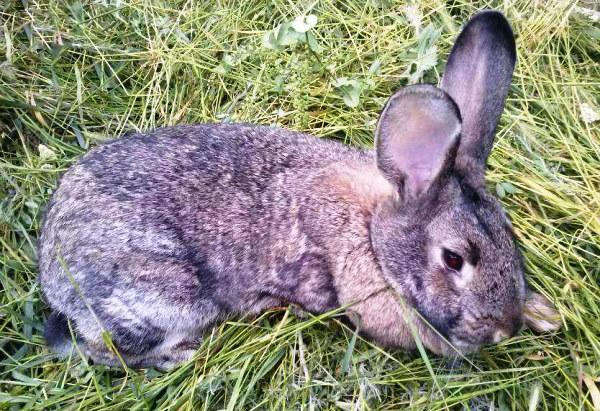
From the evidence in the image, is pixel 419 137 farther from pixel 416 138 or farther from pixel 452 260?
pixel 452 260

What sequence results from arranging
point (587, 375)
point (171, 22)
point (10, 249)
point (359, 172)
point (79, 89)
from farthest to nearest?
1. point (171, 22)
2. point (79, 89)
3. point (10, 249)
4. point (359, 172)
5. point (587, 375)

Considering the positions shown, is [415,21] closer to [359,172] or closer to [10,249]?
[359,172]

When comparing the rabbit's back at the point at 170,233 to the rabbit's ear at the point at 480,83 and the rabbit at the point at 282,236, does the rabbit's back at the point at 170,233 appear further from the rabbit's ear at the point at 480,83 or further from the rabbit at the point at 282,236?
the rabbit's ear at the point at 480,83

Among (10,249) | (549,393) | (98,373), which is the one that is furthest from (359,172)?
(10,249)

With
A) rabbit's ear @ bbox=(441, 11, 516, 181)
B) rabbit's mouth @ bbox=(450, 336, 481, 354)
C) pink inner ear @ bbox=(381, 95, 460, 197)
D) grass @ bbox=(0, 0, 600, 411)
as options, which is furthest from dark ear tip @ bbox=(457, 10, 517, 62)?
rabbit's mouth @ bbox=(450, 336, 481, 354)

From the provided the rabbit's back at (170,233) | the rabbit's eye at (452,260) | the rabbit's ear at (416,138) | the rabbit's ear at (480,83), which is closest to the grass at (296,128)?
the rabbit's back at (170,233)

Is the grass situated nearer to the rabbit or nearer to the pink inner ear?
the rabbit
